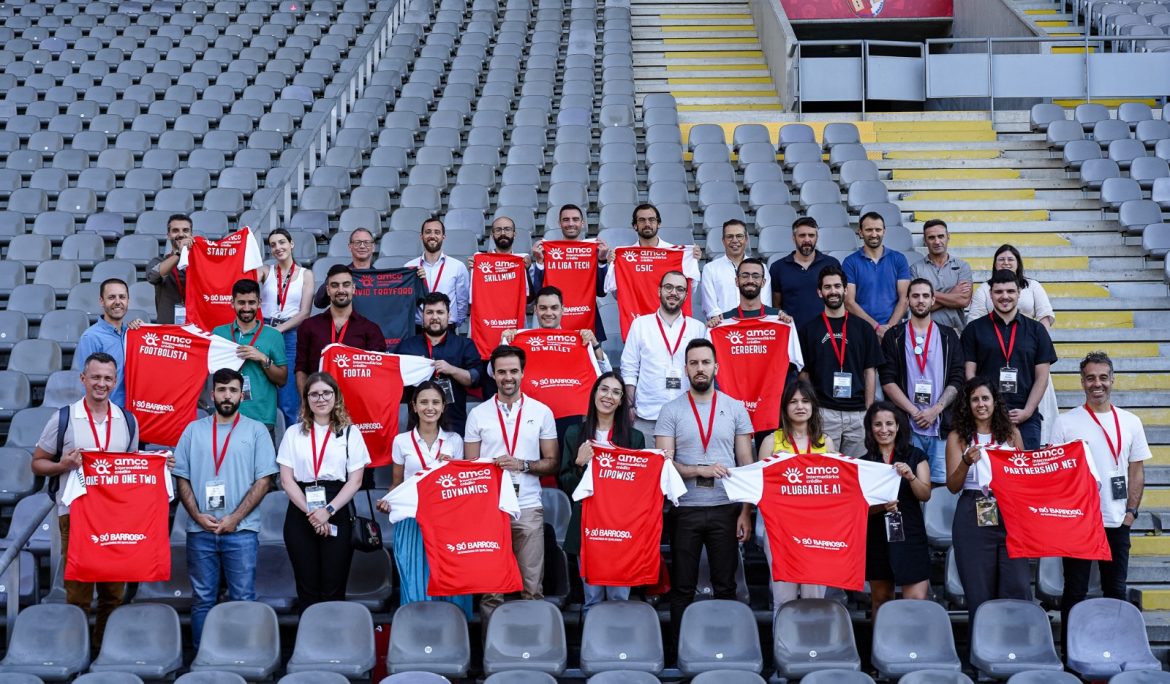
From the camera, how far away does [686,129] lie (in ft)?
49.5

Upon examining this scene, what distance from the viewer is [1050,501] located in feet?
23.8

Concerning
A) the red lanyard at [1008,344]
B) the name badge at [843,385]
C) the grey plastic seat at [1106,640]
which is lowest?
the grey plastic seat at [1106,640]

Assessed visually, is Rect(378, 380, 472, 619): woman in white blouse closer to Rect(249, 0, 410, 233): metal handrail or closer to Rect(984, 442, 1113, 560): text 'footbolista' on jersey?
Rect(984, 442, 1113, 560): text 'footbolista' on jersey

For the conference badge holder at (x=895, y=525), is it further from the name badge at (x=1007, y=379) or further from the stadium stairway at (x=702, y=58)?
the stadium stairway at (x=702, y=58)

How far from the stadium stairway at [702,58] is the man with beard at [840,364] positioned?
7.89 m

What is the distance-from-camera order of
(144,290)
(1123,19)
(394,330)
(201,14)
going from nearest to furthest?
(394,330) < (144,290) < (1123,19) < (201,14)

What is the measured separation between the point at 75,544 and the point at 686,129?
9465 millimetres

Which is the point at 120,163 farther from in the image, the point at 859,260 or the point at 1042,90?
the point at 1042,90

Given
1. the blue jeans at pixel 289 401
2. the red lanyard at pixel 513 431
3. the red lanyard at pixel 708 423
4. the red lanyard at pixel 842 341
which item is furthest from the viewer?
the blue jeans at pixel 289 401

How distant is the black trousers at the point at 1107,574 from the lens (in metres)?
7.54

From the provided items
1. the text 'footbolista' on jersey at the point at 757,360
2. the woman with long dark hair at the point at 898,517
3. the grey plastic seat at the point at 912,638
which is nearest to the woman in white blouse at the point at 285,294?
the text 'footbolista' on jersey at the point at 757,360

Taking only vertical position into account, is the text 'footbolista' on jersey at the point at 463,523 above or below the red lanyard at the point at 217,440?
below

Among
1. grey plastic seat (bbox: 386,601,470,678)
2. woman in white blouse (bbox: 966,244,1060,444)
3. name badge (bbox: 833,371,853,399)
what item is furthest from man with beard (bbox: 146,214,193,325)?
woman in white blouse (bbox: 966,244,1060,444)

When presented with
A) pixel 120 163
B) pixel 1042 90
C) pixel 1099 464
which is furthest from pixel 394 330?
pixel 1042 90
